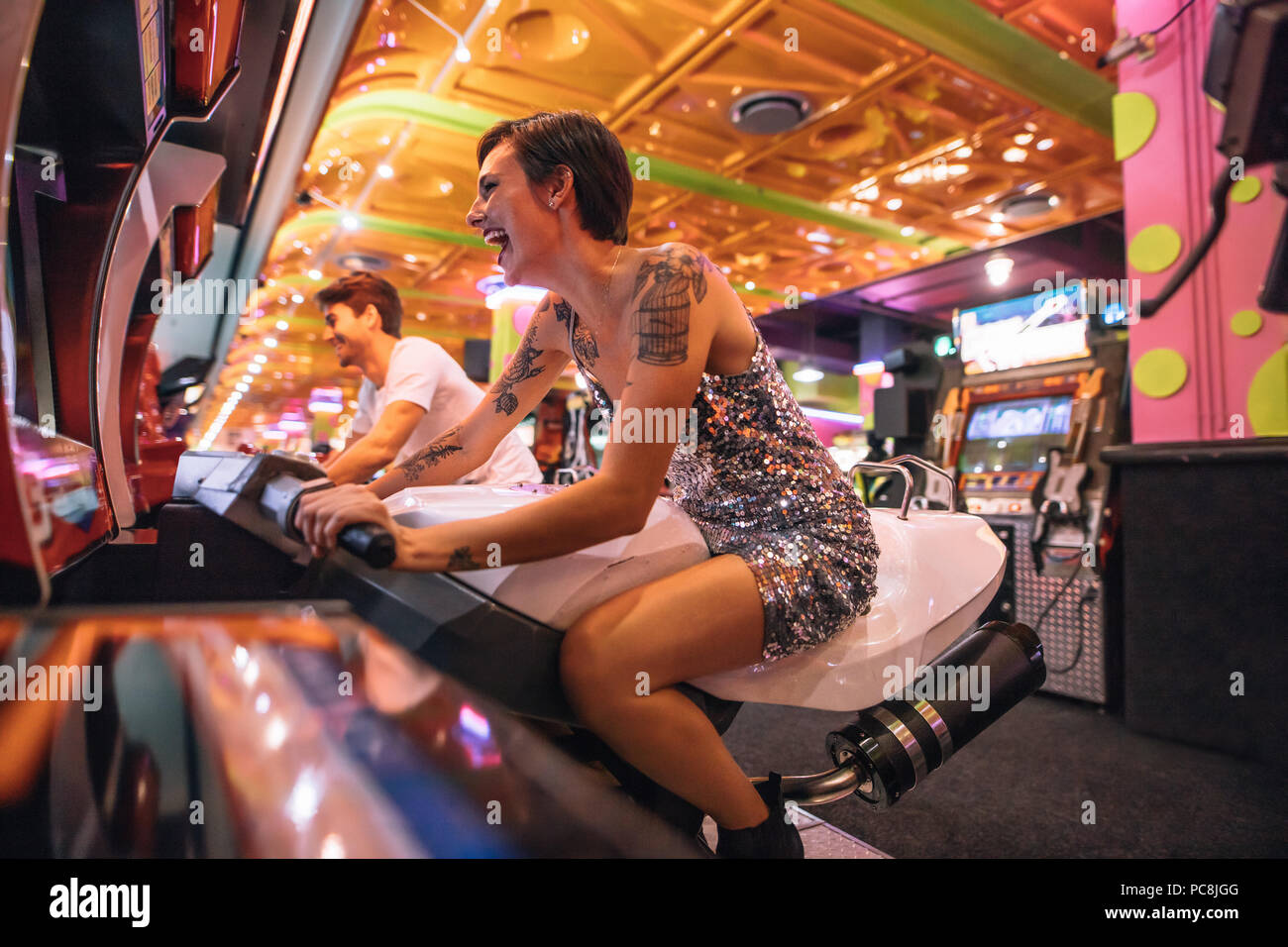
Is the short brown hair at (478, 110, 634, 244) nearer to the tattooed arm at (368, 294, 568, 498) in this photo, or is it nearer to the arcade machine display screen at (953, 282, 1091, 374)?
the tattooed arm at (368, 294, 568, 498)

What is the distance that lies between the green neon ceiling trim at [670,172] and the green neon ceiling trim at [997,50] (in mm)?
1822

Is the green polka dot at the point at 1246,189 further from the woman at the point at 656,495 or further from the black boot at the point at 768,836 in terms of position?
the black boot at the point at 768,836

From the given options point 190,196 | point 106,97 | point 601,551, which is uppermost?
point 190,196

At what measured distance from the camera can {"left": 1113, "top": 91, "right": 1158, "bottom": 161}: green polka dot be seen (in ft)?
9.32

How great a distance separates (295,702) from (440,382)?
1.00 m

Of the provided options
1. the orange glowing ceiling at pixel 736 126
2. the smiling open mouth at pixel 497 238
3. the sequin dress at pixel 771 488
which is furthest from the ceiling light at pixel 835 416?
the smiling open mouth at pixel 497 238

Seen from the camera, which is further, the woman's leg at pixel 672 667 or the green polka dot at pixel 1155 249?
the green polka dot at pixel 1155 249

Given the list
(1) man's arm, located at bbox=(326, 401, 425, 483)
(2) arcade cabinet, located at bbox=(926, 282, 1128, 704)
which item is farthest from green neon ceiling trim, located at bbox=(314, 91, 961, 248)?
(1) man's arm, located at bbox=(326, 401, 425, 483)

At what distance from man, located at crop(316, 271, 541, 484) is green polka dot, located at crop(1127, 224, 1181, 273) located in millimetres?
2559

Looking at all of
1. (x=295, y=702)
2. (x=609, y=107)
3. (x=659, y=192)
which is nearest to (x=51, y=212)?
(x=295, y=702)

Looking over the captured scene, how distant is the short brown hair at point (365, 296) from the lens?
2174mm

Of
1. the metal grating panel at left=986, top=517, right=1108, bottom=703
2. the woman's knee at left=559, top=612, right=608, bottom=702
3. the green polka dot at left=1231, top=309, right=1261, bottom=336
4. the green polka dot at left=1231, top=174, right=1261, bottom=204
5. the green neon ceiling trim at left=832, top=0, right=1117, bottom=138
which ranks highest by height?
the green neon ceiling trim at left=832, top=0, right=1117, bottom=138
